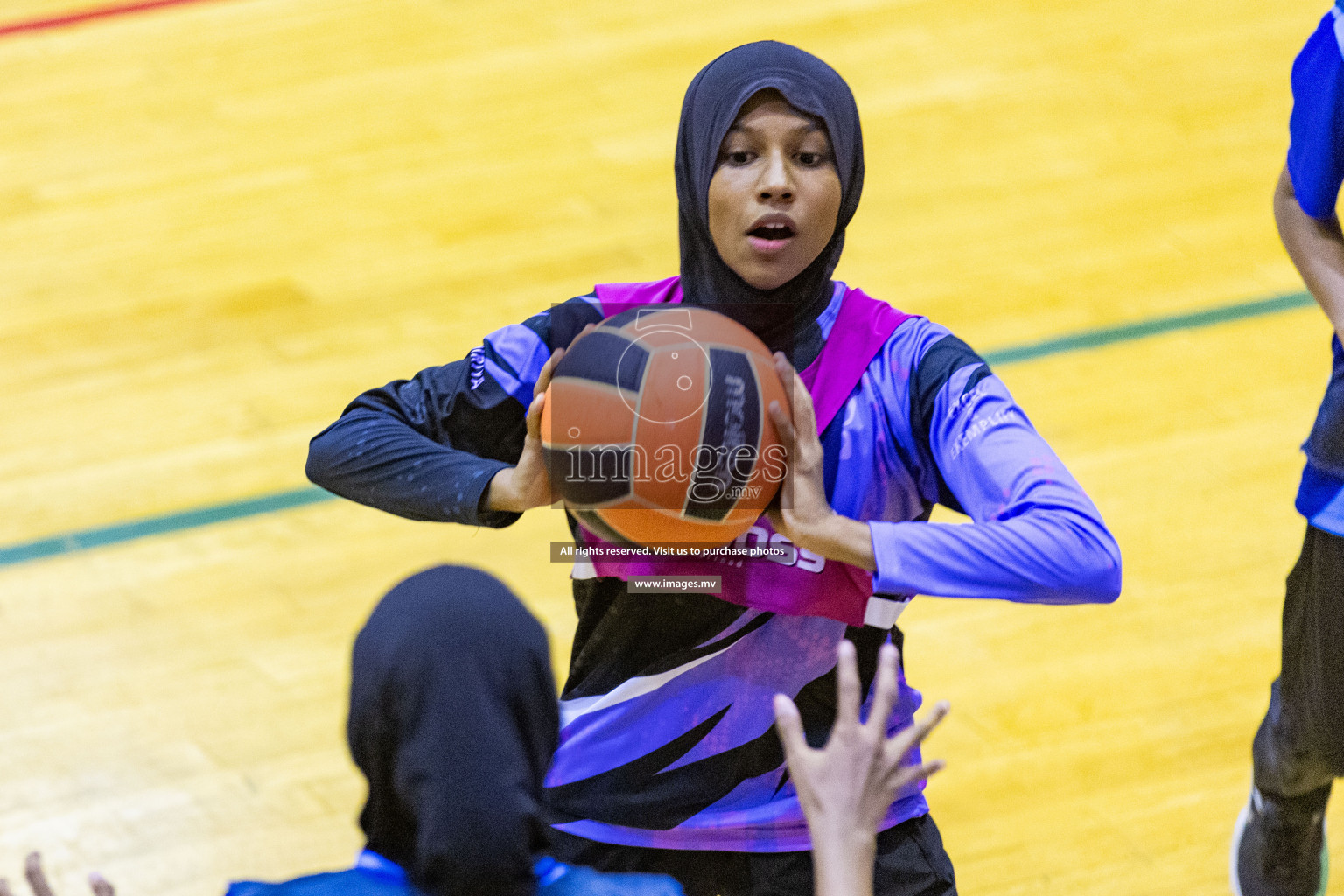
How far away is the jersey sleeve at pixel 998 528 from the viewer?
1948 millimetres

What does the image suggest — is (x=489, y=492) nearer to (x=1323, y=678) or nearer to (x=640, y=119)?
(x=1323, y=678)

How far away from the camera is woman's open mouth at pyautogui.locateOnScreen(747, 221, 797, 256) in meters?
2.20

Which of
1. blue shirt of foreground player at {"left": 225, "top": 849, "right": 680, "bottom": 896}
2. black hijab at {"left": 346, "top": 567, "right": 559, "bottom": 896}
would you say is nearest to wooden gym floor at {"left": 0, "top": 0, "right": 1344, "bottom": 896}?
blue shirt of foreground player at {"left": 225, "top": 849, "right": 680, "bottom": 896}

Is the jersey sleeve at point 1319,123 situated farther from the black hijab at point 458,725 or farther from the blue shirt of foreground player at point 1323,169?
the black hijab at point 458,725

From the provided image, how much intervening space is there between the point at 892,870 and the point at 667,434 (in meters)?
0.74

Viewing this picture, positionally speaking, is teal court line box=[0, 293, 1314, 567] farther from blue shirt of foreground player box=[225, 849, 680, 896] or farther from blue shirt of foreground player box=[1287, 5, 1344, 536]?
blue shirt of foreground player box=[225, 849, 680, 896]

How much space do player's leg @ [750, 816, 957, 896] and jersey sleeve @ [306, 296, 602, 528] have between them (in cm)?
63

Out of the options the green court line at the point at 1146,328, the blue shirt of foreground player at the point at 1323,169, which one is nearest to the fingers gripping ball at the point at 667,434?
the blue shirt of foreground player at the point at 1323,169

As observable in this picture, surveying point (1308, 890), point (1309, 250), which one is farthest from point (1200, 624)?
point (1309, 250)

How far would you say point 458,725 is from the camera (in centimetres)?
146

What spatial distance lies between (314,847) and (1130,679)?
1840mm

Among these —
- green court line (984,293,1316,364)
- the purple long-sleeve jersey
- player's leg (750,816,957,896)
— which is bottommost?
green court line (984,293,1316,364)

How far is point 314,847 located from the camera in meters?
3.26

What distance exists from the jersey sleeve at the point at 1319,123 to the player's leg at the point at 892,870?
1205mm
